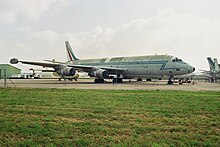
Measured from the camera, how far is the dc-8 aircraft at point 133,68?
34.3 metres

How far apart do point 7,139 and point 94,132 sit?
1921mm

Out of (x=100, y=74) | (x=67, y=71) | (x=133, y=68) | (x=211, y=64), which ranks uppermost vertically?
(x=211, y=64)

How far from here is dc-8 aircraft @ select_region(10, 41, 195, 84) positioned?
34.3 metres

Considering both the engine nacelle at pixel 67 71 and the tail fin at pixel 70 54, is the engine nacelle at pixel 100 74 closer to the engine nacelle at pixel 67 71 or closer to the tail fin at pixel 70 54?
the engine nacelle at pixel 67 71

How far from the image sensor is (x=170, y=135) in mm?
5973

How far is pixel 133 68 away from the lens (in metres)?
39.2

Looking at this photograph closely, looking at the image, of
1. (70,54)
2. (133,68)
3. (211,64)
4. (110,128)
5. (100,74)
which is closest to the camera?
(110,128)

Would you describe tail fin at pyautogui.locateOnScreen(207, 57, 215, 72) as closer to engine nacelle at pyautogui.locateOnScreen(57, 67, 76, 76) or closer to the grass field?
engine nacelle at pyautogui.locateOnScreen(57, 67, 76, 76)

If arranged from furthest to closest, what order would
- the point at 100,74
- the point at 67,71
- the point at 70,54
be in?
the point at 70,54
the point at 100,74
the point at 67,71

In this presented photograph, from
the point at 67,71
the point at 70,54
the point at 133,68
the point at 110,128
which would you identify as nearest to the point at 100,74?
the point at 67,71

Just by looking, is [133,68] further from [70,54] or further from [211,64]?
[211,64]

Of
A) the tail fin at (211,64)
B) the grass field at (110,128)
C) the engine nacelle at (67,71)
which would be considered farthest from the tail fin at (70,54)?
the grass field at (110,128)

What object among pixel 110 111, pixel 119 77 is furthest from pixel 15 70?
pixel 110 111

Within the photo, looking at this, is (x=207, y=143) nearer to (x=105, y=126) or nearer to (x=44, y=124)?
(x=105, y=126)
